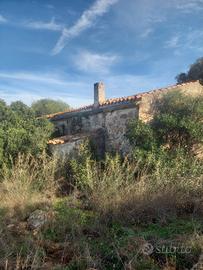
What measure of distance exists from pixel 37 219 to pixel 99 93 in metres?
10.1

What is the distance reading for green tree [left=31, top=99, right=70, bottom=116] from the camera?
87.8 ft

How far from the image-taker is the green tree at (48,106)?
26.8 metres

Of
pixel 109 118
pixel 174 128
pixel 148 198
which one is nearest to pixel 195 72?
pixel 109 118

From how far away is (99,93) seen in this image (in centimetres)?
1625

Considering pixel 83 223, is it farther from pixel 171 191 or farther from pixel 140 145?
pixel 140 145

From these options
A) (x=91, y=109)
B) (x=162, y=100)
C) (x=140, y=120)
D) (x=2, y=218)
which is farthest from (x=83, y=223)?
(x=91, y=109)

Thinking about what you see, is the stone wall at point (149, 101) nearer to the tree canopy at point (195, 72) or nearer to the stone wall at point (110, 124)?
the stone wall at point (110, 124)

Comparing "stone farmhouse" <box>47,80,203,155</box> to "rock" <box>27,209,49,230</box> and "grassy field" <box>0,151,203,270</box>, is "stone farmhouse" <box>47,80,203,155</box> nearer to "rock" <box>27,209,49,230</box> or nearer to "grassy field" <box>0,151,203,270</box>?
"grassy field" <box>0,151,203,270</box>

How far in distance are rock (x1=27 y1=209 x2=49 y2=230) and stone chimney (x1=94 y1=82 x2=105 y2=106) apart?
9187 mm

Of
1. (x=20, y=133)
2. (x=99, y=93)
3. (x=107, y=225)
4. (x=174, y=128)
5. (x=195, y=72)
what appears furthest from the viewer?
(x=195, y=72)

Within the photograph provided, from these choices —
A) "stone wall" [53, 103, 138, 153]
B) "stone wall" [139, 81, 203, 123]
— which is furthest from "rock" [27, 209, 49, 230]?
"stone wall" [139, 81, 203, 123]

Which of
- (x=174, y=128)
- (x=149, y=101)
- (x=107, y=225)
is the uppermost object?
(x=149, y=101)

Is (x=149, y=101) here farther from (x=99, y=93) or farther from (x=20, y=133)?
(x=20, y=133)

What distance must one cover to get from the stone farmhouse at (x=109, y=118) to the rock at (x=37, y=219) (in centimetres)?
561
